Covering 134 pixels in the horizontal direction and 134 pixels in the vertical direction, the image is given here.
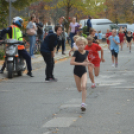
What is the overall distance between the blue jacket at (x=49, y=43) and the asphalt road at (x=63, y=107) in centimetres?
→ 95

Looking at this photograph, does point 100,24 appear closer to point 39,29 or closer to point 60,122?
point 39,29

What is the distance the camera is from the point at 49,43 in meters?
11.2

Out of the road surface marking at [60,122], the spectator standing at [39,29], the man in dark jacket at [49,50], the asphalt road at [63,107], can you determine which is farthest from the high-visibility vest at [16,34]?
the spectator standing at [39,29]

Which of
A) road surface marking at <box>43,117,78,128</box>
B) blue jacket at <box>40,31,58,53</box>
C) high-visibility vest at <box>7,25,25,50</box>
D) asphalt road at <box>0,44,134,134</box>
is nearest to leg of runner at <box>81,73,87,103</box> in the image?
asphalt road at <box>0,44,134,134</box>

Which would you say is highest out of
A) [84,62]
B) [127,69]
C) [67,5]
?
[67,5]

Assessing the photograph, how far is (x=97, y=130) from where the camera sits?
564cm

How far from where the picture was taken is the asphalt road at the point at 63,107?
5.83m

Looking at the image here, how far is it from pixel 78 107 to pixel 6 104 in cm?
151

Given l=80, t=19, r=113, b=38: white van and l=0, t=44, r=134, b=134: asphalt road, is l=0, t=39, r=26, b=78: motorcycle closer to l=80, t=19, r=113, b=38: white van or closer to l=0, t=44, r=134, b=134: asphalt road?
l=0, t=44, r=134, b=134: asphalt road

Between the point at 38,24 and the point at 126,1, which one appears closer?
the point at 38,24

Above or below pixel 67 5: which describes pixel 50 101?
below

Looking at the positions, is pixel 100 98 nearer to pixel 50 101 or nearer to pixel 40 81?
pixel 50 101

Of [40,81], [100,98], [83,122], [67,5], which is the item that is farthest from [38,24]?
[67,5]

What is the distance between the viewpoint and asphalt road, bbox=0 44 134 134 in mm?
5832
